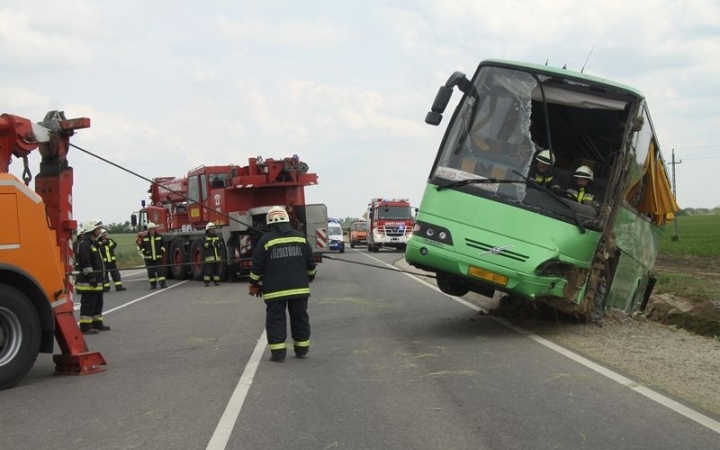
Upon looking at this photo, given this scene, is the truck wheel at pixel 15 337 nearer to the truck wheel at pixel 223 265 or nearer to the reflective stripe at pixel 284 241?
the reflective stripe at pixel 284 241

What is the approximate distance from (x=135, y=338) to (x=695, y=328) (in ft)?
30.3

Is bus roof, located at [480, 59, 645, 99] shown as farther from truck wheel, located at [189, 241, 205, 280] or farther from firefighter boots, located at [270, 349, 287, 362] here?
truck wheel, located at [189, 241, 205, 280]

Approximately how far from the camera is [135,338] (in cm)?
1183

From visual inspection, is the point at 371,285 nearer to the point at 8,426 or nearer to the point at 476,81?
the point at 476,81

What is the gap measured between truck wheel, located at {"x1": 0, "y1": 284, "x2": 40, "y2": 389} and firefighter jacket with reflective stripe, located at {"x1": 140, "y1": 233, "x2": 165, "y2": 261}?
15805 millimetres

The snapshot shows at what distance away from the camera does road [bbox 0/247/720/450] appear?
5.83 m

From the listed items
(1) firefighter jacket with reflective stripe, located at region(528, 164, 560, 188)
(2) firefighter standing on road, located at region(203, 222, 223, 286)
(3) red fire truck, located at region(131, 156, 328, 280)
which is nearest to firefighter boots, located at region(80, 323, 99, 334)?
(1) firefighter jacket with reflective stripe, located at region(528, 164, 560, 188)

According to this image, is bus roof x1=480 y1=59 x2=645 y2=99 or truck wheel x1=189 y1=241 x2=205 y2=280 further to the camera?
truck wheel x1=189 y1=241 x2=205 y2=280

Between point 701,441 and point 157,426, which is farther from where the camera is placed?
point 157,426

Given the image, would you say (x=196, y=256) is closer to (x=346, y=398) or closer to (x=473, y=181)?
(x=473, y=181)

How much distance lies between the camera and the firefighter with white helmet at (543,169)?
10753 mm

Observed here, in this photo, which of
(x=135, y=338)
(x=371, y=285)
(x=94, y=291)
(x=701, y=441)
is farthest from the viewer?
(x=371, y=285)

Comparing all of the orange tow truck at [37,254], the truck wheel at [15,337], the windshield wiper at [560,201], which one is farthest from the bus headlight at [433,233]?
the truck wheel at [15,337]

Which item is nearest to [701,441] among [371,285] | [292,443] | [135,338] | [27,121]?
[292,443]
